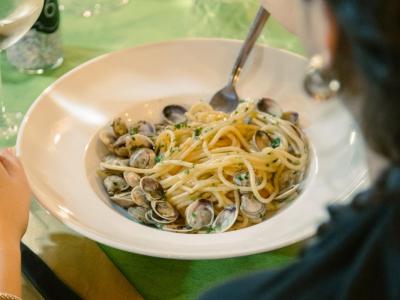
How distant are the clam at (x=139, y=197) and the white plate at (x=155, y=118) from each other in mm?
45

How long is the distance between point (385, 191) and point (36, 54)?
1087mm

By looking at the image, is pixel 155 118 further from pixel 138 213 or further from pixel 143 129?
pixel 138 213

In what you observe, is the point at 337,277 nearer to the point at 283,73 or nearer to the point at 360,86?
the point at 360,86

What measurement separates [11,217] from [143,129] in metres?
0.33

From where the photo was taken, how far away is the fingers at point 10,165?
0.99 m

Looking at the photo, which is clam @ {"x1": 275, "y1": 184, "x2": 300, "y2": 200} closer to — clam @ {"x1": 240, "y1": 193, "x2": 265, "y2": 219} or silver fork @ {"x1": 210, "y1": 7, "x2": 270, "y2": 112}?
clam @ {"x1": 240, "y1": 193, "x2": 265, "y2": 219}

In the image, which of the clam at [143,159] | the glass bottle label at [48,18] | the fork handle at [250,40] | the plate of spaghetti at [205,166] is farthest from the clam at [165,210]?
the glass bottle label at [48,18]

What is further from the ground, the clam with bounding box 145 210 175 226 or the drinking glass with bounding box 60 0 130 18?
the clam with bounding box 145 210 175 226

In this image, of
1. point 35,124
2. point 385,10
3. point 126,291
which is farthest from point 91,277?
point 385,10

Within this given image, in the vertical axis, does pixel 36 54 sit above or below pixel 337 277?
below

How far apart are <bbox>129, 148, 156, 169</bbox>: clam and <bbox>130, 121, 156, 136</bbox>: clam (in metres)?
0.05

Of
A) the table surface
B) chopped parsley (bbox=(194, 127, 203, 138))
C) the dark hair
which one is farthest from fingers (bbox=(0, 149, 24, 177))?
the dark hair

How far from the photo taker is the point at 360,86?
0.42 meters

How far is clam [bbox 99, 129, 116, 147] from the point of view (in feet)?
3.83
